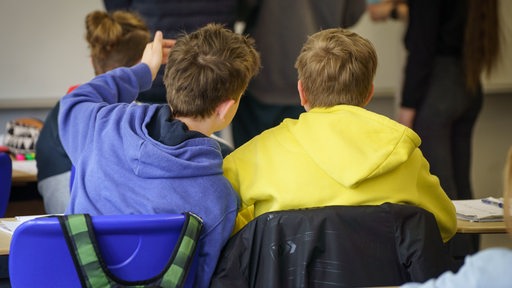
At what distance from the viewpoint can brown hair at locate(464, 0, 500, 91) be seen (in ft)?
14.4

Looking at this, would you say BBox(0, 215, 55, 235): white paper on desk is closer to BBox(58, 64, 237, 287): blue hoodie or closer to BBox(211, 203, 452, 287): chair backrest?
BBox(58, 64, 237, 287): blue hoodie

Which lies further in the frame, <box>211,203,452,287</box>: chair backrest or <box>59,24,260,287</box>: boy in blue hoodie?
<box>59,24,260,287</box>: boy in blue hoodie

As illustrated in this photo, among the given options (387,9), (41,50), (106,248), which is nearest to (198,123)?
(106,248)

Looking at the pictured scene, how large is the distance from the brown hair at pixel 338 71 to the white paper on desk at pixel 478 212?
0.48 m

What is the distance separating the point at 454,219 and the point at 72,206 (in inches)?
37.7

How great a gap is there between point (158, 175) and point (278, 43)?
2.72m

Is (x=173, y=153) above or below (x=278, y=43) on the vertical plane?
above

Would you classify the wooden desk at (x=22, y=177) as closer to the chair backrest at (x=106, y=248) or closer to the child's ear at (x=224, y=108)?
the child's ear at (x=224, y=108)

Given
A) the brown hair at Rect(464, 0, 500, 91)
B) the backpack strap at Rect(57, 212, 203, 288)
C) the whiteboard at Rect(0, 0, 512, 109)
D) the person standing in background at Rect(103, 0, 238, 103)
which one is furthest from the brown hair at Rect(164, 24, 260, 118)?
the whiteboard at Rect(0, 0, 512, 109)

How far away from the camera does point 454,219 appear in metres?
2.27

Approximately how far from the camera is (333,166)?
2.09 meters

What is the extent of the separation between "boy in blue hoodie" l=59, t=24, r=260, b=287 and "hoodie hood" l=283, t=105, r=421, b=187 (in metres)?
0.22

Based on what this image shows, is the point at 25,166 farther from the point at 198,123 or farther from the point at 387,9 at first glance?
the point at 387,9

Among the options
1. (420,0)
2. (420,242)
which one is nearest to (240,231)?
(420,242)
